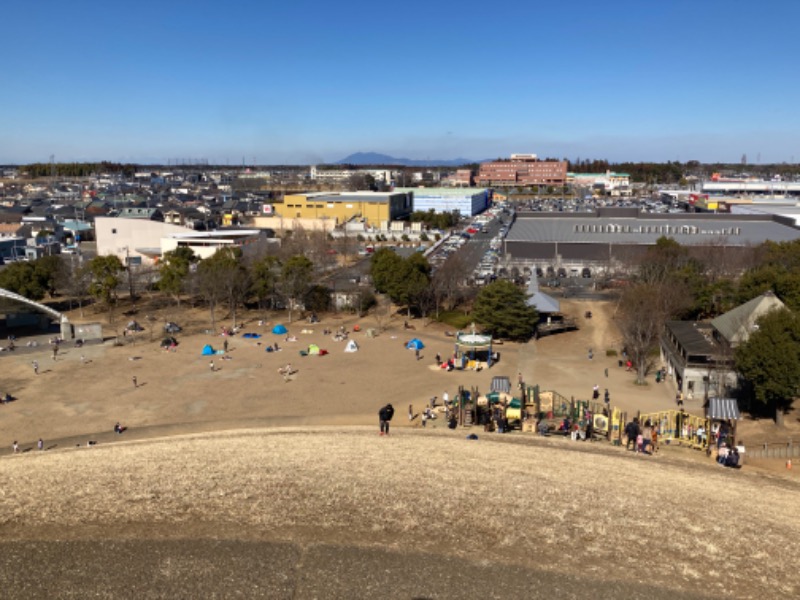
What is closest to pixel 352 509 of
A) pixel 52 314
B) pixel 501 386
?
pixel 501 386

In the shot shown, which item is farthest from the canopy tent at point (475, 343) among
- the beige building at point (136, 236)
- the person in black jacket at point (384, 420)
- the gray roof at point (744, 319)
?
the beige building at point (136, 236)

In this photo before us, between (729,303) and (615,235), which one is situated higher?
(615,235)

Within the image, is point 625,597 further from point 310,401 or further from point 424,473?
point 310,401

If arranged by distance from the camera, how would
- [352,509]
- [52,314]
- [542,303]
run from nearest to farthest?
[352,509], [542,303], [52,314]

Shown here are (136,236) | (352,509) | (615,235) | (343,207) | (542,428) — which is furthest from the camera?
(343,207)

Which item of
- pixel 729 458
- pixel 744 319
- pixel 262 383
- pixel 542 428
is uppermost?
pixel 744 319

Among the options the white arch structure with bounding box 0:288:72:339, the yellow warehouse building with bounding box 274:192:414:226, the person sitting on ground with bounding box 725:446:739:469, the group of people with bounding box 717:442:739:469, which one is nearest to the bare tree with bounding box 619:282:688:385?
the group of people with bounding box 717:442:739:469

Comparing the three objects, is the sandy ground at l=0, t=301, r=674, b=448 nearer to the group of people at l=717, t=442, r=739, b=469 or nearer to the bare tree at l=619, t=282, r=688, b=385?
the bare tree at l=619, t=282, r=688, b=385

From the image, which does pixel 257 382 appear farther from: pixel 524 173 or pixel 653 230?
pixel 524 173
